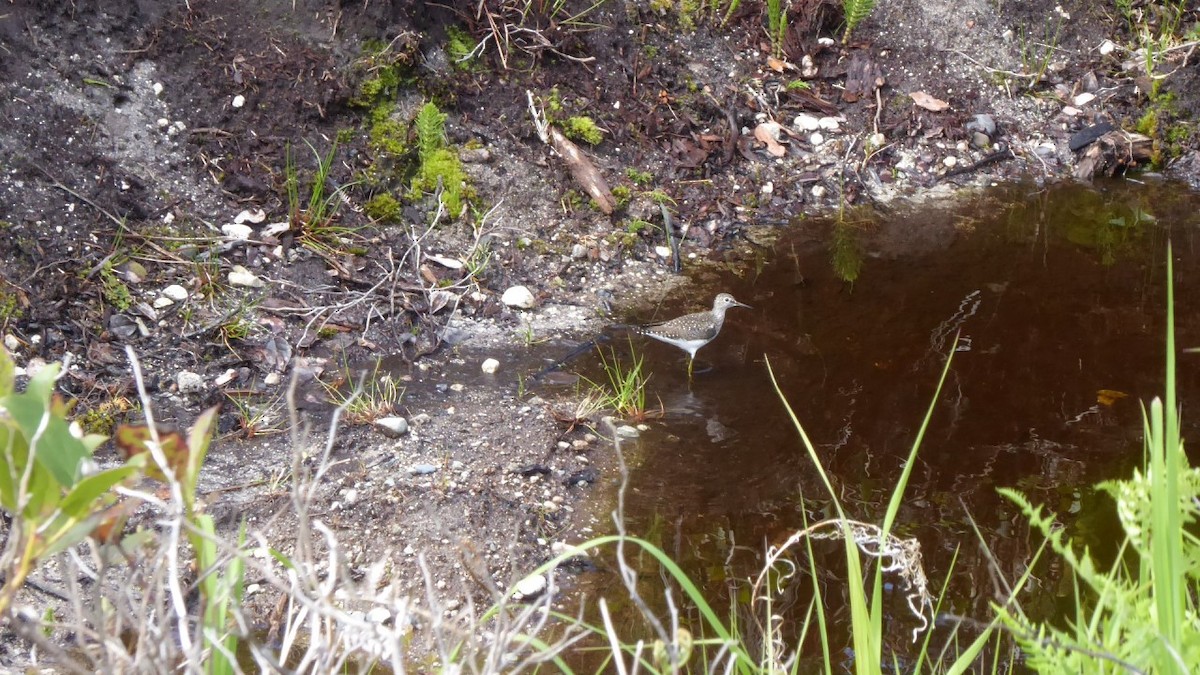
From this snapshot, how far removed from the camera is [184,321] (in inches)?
225

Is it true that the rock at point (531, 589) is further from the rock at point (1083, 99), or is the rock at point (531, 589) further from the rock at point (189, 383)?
the rock at point (1083, 99)

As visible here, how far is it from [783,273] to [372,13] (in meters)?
3.31

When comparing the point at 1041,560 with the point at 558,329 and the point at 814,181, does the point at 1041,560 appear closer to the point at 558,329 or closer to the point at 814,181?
the point at 558,329

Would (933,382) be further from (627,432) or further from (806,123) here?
(806,123)

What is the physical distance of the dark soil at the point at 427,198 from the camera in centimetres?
516

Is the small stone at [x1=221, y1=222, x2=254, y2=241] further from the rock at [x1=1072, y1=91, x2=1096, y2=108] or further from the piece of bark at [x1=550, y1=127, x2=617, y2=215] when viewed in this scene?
the rock at [x1=1072, y1=91, x2=1096, y2=108]

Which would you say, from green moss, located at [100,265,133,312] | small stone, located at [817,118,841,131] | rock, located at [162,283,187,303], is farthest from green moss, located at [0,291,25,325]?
small stone, located at [817,118,841,131]

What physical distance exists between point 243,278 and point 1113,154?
6744 mm

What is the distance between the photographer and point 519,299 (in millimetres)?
6457

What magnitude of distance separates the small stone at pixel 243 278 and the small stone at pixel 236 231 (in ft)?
0.74

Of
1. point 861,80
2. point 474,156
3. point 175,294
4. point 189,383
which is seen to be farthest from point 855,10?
point 189,383

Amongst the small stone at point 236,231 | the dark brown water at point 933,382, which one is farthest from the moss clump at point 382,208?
the dark brown water at point 933,382

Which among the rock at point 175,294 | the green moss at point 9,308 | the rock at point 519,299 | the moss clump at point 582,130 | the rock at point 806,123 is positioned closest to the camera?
the green moss at point 9,308

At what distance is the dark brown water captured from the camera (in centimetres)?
478
